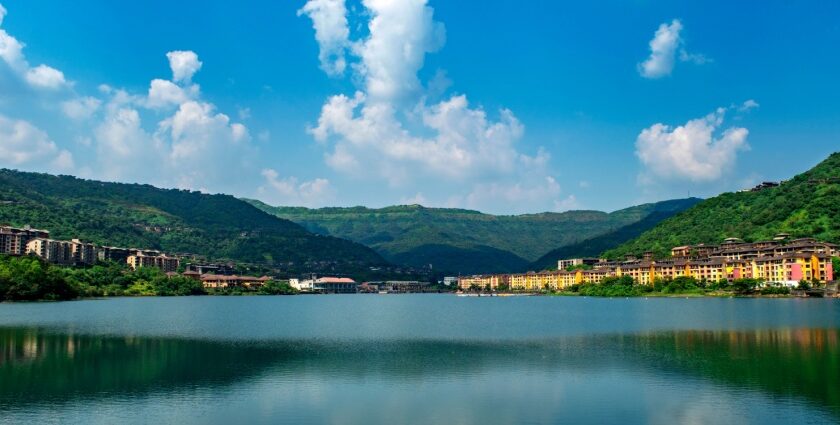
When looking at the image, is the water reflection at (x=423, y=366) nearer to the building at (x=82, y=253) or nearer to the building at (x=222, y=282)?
the building at (x=82, y=253)

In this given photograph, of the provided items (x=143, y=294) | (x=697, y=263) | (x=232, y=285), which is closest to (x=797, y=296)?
(x=697, y=263)

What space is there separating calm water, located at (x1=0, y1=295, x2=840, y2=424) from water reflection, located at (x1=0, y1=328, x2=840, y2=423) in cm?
10

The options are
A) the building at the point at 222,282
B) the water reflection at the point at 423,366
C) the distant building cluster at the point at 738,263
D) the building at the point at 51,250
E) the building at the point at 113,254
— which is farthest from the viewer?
the building at the point at 222,282

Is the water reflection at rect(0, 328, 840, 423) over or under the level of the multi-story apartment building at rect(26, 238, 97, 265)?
under

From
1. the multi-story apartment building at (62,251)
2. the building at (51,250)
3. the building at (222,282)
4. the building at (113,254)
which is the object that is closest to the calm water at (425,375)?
the building at (51,250)

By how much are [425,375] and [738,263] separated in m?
112

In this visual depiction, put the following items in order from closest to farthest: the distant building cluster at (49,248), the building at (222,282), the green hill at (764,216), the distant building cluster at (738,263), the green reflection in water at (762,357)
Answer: the green reflection in water at (762,357), the distant building cluster at (738,263), the green hill at (764,216), the distant building cluster at (49,248), the building at (222,282)

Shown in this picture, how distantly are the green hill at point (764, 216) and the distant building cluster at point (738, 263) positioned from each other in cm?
683

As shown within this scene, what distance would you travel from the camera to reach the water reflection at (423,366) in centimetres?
2847

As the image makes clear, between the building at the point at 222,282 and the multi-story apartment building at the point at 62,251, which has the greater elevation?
the multi-story apartment building at the point at 62,251

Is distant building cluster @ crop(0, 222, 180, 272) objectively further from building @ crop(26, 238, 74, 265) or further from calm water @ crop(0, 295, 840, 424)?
calm water @ crop(0, 295, 840, 424)

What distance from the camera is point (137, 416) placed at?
959 inches

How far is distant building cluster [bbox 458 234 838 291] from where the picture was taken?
11431 centimetres

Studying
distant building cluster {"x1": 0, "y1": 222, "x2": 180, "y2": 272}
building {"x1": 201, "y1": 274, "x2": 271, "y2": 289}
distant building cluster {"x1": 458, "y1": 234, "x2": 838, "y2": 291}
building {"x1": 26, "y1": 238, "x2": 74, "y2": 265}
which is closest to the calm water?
distant building cluster {"x1": 458, "y1": 234, "x2": 838, "y2": 291}
